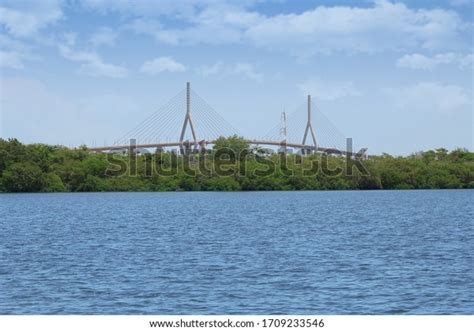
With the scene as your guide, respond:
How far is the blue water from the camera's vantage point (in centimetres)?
1683

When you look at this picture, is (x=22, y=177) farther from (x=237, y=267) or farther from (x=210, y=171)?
(x=237, y=267)

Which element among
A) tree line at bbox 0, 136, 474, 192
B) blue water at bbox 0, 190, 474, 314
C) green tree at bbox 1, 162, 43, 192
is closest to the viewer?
blue water at bbox 0, 190, 474, 314

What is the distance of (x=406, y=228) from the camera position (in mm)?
35281

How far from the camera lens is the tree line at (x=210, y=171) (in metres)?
85.2

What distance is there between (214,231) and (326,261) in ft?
35.8

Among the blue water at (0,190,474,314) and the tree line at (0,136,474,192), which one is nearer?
the blue water at (0,190,474,314)

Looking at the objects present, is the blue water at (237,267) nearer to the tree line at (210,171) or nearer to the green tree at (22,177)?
the green tree at (22,177)

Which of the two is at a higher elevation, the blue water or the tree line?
the tree line

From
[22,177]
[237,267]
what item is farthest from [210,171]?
[237,267]

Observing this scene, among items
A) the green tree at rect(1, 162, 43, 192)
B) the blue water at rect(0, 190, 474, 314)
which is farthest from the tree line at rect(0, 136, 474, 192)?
the blue water at rect(0, 190, 474, 314)

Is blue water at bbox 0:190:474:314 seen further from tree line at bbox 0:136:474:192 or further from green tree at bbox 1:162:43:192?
tree line at bbox 0:136:474:192

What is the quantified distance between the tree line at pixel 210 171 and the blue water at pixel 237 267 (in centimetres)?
4713

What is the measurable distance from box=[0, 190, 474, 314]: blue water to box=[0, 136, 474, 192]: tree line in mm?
47134
